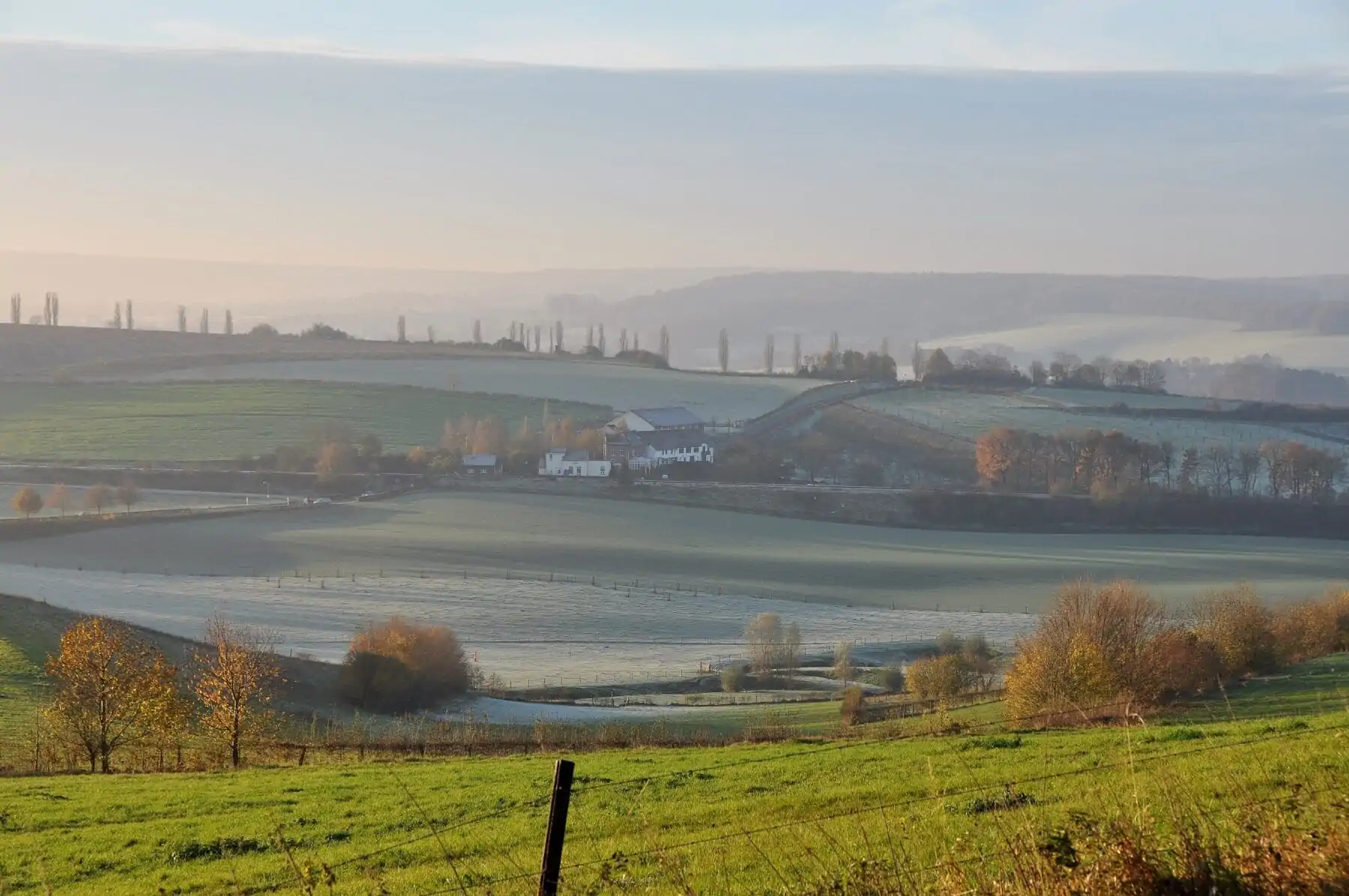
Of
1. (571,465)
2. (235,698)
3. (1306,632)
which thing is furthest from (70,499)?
(1306,632)

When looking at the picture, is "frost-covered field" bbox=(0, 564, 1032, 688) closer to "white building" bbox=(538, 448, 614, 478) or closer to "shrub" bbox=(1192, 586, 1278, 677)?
"shrub" bbox=(1192, 586, 1278, 677)

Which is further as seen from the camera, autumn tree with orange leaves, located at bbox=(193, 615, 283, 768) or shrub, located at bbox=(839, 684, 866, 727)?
shrub, located at bbox=(839, 684, 866, 727)

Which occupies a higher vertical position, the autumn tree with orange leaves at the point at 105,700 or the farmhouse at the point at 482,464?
the farmhouse at the point at 482,464

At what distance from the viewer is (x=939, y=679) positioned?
1400 inches

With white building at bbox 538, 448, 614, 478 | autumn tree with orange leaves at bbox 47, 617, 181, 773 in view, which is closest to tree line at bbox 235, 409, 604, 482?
Answer: white building at bbox 538, 448, 614, 478

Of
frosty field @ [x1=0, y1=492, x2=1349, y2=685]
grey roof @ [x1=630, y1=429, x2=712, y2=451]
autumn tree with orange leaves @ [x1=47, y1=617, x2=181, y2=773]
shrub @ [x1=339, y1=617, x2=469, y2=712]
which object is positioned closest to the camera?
autumn tree with orange leaves @ [x1=47, y1=617, x2=181, y2=773]

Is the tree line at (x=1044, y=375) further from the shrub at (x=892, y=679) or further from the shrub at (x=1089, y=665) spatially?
the shrub at (x=1089, y=665)

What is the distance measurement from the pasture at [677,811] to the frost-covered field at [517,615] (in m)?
22.1

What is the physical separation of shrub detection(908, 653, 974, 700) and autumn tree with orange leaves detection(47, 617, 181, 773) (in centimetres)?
1892

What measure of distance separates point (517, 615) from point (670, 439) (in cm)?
4146

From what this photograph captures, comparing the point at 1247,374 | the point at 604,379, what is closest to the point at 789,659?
the point at 604,379

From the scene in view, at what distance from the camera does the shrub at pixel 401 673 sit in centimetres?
3538

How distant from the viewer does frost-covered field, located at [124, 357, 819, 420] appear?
10275 centimetres

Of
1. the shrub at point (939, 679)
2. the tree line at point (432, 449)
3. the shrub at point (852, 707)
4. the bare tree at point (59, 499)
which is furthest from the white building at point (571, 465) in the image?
the shrub at point (852, 707)
